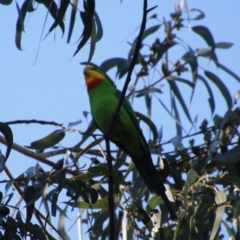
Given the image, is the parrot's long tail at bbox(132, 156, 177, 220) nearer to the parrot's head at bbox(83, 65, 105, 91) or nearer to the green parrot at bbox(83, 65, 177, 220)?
the green parrot at bbox(83, 65, 177, 220)

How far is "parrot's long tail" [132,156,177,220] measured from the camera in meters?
3.10

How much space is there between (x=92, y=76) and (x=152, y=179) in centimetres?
98

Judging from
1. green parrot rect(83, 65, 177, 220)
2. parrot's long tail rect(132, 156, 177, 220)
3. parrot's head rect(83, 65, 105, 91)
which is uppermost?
parrot's head rect(83, 65, 105, 91)

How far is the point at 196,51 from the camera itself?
4.11 m

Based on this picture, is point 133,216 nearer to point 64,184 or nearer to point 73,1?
point 64,184

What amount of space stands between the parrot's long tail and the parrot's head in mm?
675

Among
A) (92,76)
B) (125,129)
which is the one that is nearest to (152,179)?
(125,129)

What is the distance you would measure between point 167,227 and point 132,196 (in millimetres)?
242

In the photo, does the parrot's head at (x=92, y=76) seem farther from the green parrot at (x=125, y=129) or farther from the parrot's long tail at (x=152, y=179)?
the parrot's long tail at (x=152, y=179)

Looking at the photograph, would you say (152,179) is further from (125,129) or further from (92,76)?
(92,76)

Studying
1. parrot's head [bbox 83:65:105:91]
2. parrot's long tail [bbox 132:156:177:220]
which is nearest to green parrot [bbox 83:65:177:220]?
parrot's long tail [bbox 132:156:177:220]

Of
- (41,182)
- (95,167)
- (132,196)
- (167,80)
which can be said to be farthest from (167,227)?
(167,80)

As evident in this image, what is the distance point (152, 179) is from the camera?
3.16 meters

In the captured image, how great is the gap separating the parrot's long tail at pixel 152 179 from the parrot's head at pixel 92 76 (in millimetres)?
675
